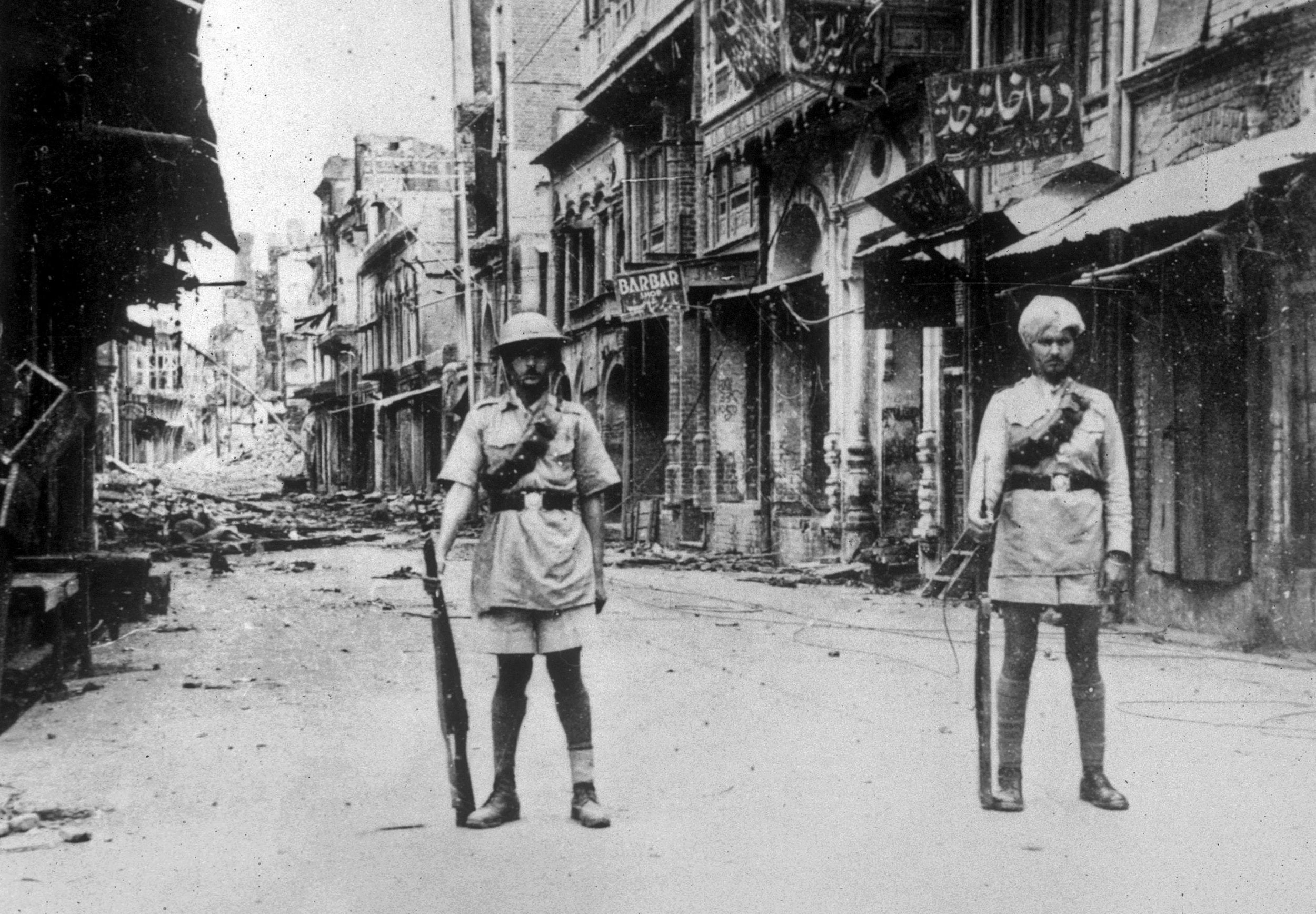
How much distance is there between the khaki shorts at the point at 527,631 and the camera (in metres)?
5.32

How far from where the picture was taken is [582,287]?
31.7m

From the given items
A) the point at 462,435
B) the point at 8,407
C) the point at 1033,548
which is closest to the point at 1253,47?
the point at 1033,548

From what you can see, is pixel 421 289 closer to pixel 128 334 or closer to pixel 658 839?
pixel 128 334

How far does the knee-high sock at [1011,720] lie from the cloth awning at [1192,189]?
15.6 feet

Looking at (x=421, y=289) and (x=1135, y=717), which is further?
(x=421, y=289)

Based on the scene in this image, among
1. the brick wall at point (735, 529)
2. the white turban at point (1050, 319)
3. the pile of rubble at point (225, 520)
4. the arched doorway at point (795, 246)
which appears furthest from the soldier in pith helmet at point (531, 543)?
the brick wall at point (735, 529)

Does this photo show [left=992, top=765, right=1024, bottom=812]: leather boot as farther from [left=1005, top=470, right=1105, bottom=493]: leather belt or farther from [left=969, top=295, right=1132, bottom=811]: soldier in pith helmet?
[left=1005, top=470, right=1105, bottom=493]: leather belt

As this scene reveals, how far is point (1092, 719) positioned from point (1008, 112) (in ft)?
25.4

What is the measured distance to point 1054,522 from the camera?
18.0ft

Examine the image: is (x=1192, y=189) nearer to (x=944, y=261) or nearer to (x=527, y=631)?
(x=944, y=261)

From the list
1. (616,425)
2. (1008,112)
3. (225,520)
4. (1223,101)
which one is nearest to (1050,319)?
(1223,101)

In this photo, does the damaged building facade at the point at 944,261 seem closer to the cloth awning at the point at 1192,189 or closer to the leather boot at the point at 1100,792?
the cloth awning at the point at 1192,189

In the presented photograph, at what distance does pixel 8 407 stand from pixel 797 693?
5123 millimetres

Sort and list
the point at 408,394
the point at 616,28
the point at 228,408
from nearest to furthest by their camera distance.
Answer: the point at 616,28 < the point at 408,394 < the point at 228,408
